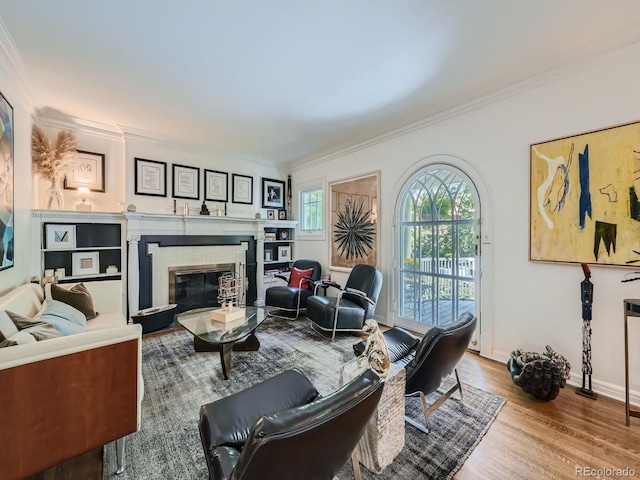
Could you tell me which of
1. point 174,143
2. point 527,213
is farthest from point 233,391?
point 174,143

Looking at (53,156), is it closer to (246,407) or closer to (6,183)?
(6,183)

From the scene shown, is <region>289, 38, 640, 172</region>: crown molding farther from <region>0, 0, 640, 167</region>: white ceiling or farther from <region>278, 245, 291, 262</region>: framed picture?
<region>278, 245, 291, 262</region>: framed picture

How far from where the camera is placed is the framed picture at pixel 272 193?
5.38m

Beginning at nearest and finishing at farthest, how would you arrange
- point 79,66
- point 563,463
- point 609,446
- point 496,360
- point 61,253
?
1. point 563,463
2. point 609,446
3. point 79,66
4. point 496,360
5. point 61,253

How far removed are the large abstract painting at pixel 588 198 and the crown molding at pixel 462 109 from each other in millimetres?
571

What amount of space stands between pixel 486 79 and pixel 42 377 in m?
3.84

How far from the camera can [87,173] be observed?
3.80 metres

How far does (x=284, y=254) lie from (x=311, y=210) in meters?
1.05

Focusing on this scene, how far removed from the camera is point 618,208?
215cm

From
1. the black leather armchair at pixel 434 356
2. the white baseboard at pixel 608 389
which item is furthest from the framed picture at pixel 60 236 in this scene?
the white baseboard at pixel 608 389

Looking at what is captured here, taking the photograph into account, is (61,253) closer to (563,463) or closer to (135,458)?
(135,458)

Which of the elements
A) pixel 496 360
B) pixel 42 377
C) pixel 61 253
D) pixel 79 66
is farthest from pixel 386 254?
pixel 61 253

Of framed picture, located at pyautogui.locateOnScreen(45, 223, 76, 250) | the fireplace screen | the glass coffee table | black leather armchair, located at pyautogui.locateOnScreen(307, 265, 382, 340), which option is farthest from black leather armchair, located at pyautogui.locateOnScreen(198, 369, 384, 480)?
framed picture, located at pyautogui.locateOnScreen(45, 223, 76, 250)

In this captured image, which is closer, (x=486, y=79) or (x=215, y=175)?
(x=486, y=79)
